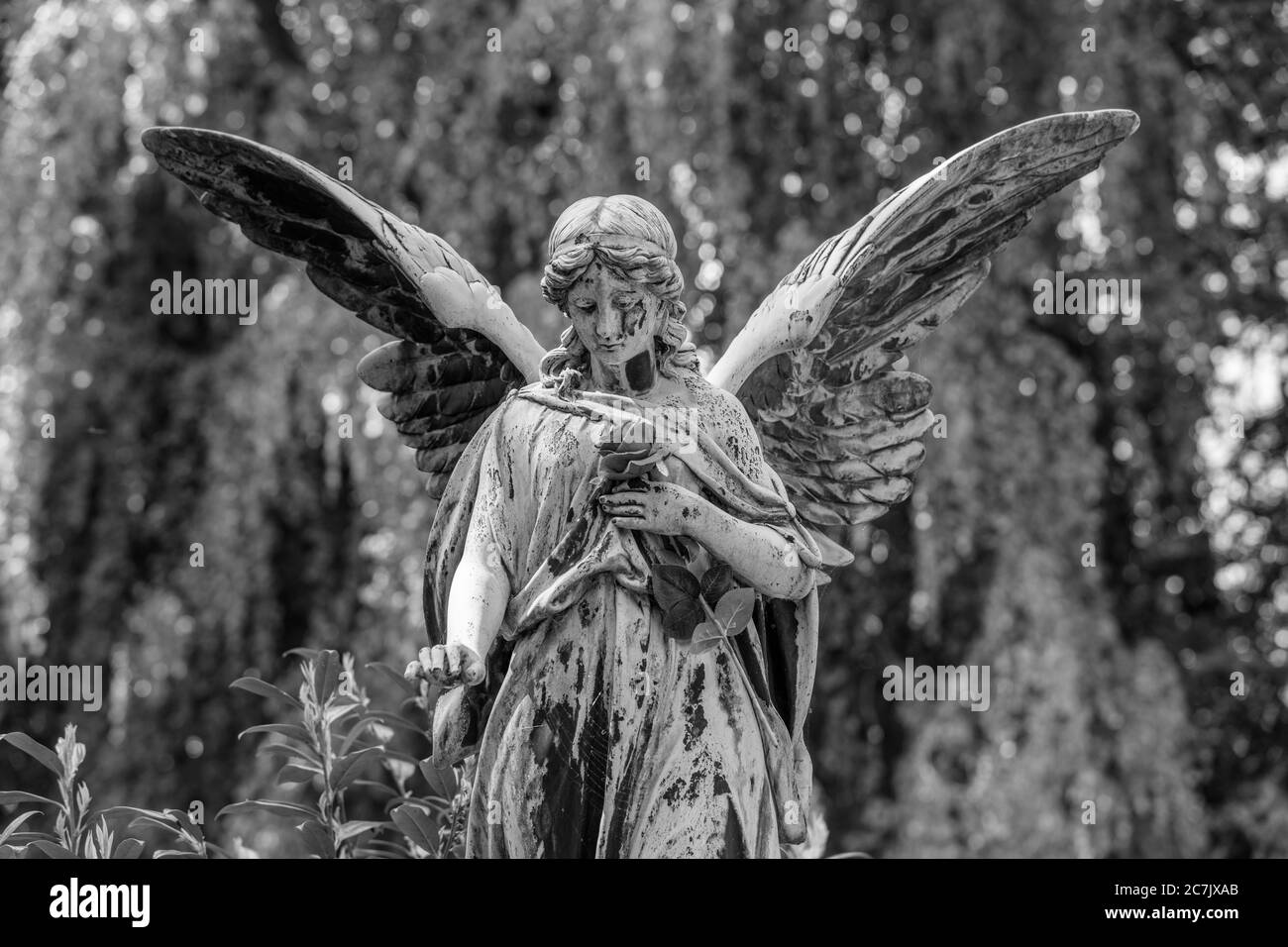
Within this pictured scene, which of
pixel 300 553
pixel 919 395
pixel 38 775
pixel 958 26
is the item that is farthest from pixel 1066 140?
pixel 38 775

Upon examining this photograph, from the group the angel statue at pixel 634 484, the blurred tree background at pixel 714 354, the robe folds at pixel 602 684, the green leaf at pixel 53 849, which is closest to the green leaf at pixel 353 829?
the green leaf at pixel 53 849

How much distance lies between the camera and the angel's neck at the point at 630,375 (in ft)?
12.3

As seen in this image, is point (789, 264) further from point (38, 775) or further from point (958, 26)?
point (38, 775)

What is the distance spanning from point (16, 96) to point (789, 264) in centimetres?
400

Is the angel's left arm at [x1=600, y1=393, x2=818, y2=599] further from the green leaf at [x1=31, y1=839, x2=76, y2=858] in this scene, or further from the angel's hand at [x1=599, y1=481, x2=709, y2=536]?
the green leaf at [x1=31, y1=839, x2=76, y2=858]

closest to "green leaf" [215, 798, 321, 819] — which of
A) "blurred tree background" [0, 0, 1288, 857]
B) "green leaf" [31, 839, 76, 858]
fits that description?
"green leaf" [31, 839, 76, 858]

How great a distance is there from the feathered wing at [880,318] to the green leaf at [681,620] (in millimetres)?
625

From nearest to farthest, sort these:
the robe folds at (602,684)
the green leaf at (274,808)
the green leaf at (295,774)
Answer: the robe folds at (602,684), the green leaf at (274,808), the green leaf at (295,774)

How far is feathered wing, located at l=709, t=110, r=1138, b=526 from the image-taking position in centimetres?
407

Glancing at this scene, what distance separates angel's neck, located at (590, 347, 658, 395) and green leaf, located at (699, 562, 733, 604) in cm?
40

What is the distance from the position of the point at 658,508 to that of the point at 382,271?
940 mm

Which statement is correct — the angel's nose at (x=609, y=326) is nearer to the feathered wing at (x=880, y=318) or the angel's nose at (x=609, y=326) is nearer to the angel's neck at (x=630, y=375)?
the angel's neck at (x=630, y=375)

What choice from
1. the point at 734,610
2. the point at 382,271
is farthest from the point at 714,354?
the point at 734,610

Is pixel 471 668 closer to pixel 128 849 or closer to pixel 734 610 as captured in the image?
pixel 734 610
